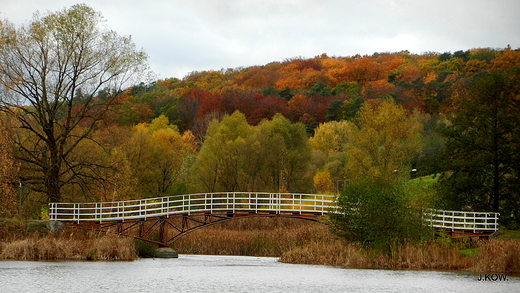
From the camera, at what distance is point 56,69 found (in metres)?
53.9

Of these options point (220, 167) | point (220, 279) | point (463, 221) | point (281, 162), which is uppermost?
point (281, 162)

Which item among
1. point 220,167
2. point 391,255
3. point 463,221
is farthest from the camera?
point 220,167

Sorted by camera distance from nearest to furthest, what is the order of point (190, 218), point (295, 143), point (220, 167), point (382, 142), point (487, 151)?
point (190, 218), point (487, 151), point (382, 142), point (220, 167), point (295, 143)

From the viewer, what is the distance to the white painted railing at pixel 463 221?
49303 millimetres

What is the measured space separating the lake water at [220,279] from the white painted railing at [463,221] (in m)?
9.43

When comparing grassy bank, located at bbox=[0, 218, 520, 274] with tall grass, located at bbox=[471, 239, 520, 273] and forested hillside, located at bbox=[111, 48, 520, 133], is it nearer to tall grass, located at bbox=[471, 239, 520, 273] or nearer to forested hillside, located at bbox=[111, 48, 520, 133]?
tall grass, located at bbox=[471, 239, 520, 273]

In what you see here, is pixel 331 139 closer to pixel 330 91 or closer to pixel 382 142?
pixel 382 142

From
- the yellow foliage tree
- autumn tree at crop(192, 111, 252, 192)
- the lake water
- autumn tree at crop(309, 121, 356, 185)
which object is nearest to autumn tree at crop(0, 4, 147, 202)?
the lake water

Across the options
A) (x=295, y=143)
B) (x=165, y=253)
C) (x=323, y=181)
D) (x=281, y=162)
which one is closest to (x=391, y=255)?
(x=165, y=253)

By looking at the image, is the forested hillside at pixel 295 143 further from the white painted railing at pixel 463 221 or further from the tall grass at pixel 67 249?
the tall grass at pixel 67 249

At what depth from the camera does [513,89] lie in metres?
57.5

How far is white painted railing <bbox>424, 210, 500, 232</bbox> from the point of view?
49303 mm

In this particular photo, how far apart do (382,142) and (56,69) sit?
33.6 metres

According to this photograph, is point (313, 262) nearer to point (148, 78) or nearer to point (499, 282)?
point (499, 282)
